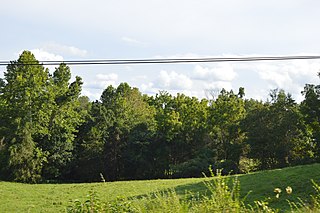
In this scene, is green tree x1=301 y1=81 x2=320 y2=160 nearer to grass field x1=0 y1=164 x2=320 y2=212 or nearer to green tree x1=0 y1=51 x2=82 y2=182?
grass field x1=0 y1=164 x2=320 y2=212

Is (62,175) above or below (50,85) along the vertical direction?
below

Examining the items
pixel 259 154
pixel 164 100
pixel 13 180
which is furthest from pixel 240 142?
pixel 13 180

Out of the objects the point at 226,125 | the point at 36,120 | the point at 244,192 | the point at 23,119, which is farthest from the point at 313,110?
the point at 23,119

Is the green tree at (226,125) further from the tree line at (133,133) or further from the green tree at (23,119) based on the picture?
the green tree at (23,119)

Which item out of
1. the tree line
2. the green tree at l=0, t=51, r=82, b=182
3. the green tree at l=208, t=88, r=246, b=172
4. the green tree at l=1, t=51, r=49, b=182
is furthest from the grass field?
the green tree at l=208, t=88, r=246, b=172

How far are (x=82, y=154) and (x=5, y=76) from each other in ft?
29.9

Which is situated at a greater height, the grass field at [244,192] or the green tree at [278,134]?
the green tree at [278,134]

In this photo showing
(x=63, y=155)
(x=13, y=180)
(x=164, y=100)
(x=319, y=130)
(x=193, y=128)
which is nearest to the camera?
(x=319, y=130)

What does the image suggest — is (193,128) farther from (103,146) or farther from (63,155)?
(63,155)

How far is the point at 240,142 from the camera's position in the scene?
34156mm

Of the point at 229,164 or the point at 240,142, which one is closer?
the point at 229,164

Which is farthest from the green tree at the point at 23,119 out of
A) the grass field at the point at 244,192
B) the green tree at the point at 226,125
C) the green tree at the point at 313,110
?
the green tree at the point at 313,110

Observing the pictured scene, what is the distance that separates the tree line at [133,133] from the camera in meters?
31.0

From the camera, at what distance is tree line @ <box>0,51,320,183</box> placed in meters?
31.0
